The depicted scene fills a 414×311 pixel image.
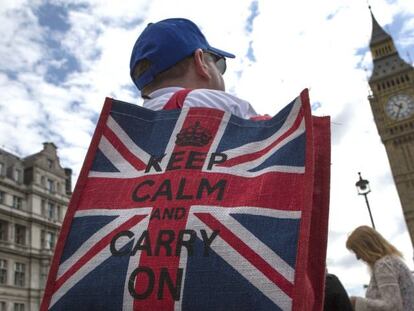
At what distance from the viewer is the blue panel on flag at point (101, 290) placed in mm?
1295

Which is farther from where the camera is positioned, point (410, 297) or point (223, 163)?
point (410, 297)

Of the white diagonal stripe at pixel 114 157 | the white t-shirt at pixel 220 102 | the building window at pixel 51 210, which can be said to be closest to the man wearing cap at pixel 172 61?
the white t-shirt at pixel 220 102

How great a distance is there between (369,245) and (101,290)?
11.2 ft

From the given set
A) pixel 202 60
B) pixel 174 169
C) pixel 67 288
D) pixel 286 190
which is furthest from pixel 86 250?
pixel 202 60

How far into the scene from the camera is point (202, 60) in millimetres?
2051

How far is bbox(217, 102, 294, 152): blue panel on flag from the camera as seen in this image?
148 centimetres

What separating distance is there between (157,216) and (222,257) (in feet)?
0.82

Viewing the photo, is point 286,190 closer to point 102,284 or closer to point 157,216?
point 157,216

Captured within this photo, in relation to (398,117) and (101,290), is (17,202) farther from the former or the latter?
(398,117)

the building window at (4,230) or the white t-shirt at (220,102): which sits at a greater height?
the building window at (4,230)

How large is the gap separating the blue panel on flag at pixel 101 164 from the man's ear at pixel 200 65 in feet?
2.07

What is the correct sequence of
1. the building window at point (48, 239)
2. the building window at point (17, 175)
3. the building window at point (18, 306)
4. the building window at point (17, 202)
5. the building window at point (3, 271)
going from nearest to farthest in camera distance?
1. the building window at point (18, 306)
2. the building window at point (3, 271)
3. the building window at point (17, 202)
4. the building window at point (17, 175)
5. the building window at point (48, 239)

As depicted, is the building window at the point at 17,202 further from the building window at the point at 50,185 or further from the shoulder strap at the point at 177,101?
A: the shoulder strap at the point at 177,101

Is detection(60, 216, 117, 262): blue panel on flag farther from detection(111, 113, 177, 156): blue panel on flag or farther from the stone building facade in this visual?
the stone building facade
